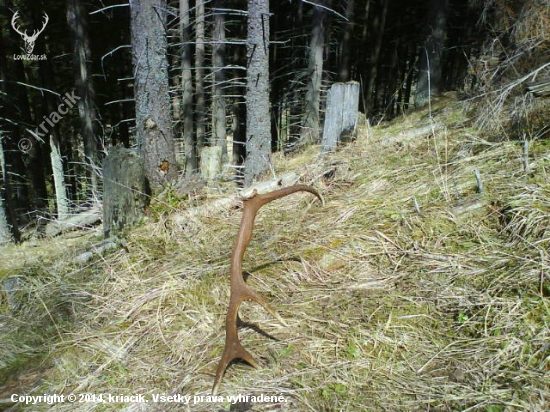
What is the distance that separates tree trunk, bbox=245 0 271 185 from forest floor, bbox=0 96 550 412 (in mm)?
3031

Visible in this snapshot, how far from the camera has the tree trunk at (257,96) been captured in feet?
19.4

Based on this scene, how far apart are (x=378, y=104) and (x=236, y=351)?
16.9 meters

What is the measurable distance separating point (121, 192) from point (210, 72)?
11.1 meters

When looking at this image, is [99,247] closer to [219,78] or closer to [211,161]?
[211,161]

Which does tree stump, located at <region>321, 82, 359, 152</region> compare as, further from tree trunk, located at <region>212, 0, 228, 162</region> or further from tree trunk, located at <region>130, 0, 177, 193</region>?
tree trunk, located at <region>212, 0, 228, 162</region>

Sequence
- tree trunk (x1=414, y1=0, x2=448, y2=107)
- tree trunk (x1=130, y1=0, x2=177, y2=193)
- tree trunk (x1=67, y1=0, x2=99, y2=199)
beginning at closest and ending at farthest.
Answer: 1. tree trunk (x1=130, y1=0, x2=177, y2=193)
2. tree trunk (x1=414, y1=0, x2=448, y2=107)
3. tree trunk (x1=67, y1=0, x2=99, y2=199)

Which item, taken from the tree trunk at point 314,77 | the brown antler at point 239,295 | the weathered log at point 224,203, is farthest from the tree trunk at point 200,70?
the brown antler at point 239,295

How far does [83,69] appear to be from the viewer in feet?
32.2

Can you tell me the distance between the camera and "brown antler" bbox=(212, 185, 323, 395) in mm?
1883

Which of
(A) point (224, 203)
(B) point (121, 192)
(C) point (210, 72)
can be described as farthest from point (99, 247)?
(C) point (210, 72)

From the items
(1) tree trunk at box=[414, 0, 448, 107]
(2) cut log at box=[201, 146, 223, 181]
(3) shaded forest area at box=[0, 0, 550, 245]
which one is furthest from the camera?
(1) tree trunk at box=[414, 0, 448, 107]

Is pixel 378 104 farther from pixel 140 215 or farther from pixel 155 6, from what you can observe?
pixel 140 215

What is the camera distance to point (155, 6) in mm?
4551

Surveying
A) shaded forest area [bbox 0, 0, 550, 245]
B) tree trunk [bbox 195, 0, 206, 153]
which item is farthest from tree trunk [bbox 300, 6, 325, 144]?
tree trunk [bbox 195, 0, 206, 153]
